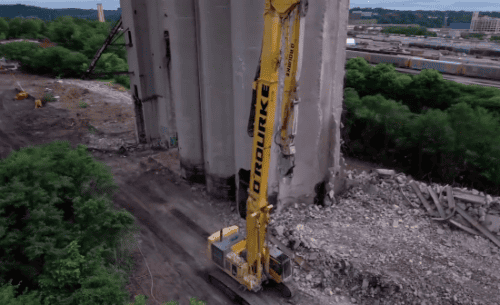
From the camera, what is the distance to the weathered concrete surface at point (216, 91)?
1786cm

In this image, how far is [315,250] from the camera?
15.3m

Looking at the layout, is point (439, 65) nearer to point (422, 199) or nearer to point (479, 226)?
point (422, 199)

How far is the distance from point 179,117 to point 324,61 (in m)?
9.41

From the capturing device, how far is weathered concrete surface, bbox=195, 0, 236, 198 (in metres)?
17.9

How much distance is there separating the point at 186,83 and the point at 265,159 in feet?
38.5

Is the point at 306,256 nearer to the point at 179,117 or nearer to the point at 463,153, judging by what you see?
the point at 179,117

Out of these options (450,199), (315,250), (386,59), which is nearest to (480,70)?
(386,59)

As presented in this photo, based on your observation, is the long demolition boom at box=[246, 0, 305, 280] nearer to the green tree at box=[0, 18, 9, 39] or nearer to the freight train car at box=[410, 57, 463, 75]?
the freight train car at box=[410, 57, 463, 75]

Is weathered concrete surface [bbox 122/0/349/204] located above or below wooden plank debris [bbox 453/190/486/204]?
above

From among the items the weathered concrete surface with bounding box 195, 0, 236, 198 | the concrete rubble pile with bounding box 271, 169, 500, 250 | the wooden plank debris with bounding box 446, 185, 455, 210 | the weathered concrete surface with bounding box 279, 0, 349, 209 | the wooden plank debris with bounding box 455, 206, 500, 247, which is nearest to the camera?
the wooden plank debris with bounding box 455, 206, 500, 247

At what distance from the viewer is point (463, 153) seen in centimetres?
2222

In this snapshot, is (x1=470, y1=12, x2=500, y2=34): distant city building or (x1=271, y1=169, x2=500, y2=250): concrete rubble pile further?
(x1=470, y1=12, x2=500, y2=34): distant city building

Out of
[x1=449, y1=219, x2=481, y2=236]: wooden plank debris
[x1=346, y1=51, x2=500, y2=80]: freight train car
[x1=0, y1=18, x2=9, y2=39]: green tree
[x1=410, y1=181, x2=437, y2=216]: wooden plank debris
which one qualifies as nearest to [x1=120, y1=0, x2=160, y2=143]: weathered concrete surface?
[x1=410, y1=181, x2=437, y2=216]: wooden plank debris

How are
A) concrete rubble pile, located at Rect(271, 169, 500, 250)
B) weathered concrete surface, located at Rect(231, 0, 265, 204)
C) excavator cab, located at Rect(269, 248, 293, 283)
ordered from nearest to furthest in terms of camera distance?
excavator cab, located at Rect(269, 248, 293, 283)
weathered concrete surface, located at Rect(231, 0, 265, 204)
concrete rubble pile, located at Rect(271, 169, 500, 250)
